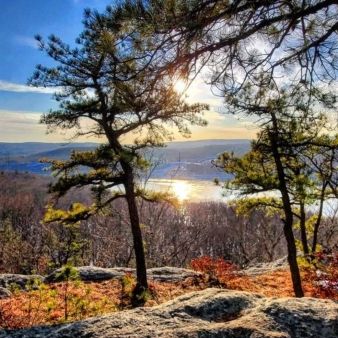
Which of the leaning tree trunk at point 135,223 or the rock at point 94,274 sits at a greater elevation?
the leaning tree trunk at point 135,223

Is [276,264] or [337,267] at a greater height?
[337,267]

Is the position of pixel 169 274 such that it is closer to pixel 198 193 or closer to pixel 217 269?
pixel 217 269

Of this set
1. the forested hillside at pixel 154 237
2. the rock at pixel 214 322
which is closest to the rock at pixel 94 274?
the forested hillside at pixel 154 237

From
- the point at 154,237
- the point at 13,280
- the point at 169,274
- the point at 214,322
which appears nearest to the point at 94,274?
the point at 13,280

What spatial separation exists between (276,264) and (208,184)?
11598 cm

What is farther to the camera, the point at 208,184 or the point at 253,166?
the point at 208,184

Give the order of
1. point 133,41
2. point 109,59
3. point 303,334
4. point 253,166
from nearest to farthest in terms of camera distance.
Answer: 1. point 303,334
2. point 133,41
3. point 109,59
4. point 253,166

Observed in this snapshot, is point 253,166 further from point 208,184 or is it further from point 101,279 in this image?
point 208,184

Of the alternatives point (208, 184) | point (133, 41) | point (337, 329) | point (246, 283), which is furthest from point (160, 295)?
point (208, 184)

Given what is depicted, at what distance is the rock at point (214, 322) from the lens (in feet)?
6.30

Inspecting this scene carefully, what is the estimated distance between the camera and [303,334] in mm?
1919

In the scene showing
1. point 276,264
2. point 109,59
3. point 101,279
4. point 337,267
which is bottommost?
point 276,264

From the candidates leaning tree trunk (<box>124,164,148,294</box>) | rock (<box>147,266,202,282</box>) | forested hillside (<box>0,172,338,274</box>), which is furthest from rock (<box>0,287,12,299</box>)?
forested hillside (<box>0,172,338,274</box>)

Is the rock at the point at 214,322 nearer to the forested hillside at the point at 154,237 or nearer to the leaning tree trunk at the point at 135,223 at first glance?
the leaning tree trunk at the point at 135,223
